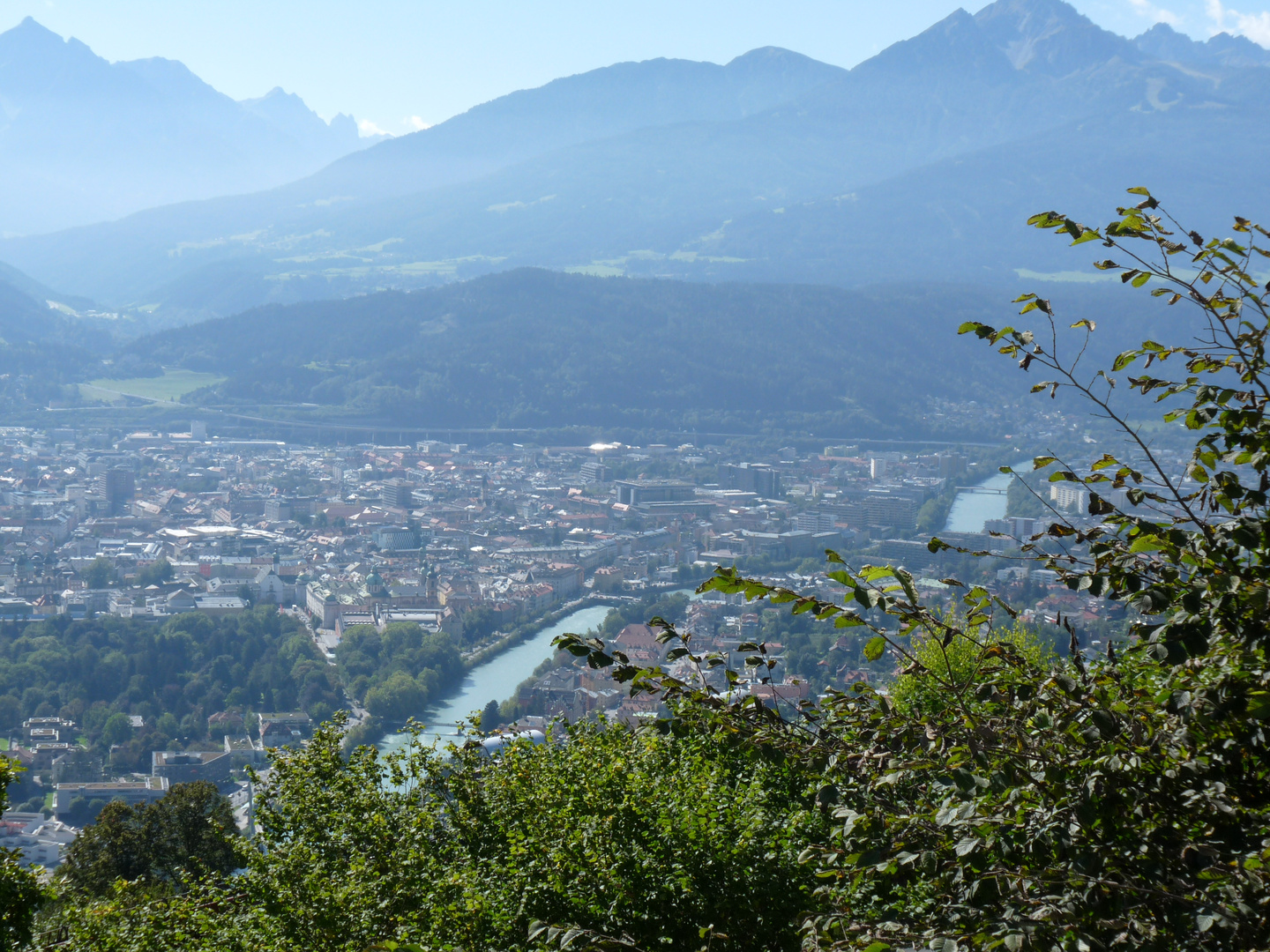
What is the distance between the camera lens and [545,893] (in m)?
3.57

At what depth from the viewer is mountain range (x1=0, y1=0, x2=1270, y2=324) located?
9750cm

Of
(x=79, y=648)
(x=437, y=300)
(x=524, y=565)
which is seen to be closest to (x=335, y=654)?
(x=79, y=648)

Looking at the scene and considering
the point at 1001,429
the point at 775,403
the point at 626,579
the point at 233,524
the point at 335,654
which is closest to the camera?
the point at 335,654

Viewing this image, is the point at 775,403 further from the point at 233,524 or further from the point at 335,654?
the point at 335,654

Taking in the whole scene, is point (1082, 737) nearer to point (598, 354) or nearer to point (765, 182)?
point (598, 354)

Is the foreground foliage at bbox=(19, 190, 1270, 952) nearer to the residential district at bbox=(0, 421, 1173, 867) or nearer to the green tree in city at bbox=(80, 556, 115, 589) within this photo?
the residential district at bbox=(0, 421, 1173, 867)

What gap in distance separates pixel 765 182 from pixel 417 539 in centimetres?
11173

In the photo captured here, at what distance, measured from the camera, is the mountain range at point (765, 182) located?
9750 cm

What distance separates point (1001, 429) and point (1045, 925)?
51.0 m

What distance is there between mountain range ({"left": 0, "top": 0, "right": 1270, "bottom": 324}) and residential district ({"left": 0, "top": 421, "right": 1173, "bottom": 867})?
4790 centimetres

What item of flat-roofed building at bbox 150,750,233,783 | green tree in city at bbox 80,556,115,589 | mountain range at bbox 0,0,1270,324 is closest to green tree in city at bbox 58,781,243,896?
flat-roofed building at bbox 150,750,233,783

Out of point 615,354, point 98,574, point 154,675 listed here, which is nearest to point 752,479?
point 98,574

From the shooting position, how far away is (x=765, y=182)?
134 meters

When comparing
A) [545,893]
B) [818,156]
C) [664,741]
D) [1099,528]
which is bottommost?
[664,741]
